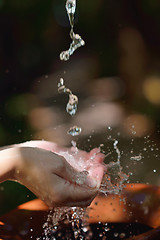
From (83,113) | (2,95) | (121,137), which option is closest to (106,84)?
(83,113)

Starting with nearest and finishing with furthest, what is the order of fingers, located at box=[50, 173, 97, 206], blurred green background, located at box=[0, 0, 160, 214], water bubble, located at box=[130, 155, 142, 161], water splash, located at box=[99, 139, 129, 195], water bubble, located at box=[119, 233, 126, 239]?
1. fingers, located at box=[50, 173, 97, 206]
2. water bubble, located at box=[119, 233, 126, 239]
3. water splash, located at box=[99, 139, 129, 195]
4. water bubble, located at box=[130, 155, 142, 161]
5. blurred green background, located at box=[0, 0, 160, 214]

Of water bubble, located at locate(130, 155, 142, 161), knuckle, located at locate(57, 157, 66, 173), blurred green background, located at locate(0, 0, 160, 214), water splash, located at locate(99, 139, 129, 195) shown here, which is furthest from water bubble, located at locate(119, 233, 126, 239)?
blurred green background, located at locate(0, 0, 160, 214)

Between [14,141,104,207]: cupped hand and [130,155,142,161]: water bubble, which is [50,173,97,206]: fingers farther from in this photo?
[130,155,142,161]: water bubble

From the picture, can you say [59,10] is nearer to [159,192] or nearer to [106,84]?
[106,84]

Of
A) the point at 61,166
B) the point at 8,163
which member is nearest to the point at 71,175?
the point at 61,166

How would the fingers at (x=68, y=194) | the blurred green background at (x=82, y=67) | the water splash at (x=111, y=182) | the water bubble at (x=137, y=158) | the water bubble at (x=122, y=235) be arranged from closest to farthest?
the fingers at (x=68, y=194), the water bubble at (x=122, y=235), the water splash at (x=111, y=182), the water bubble at (x=137, y=158), the blurred green background at (x=82, y=67)

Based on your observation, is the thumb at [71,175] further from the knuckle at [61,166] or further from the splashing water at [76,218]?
the splashing water at [76,218]

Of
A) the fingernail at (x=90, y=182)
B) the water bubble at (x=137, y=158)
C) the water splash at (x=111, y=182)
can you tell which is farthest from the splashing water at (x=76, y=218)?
the water bubble at (x=137, y=158)
